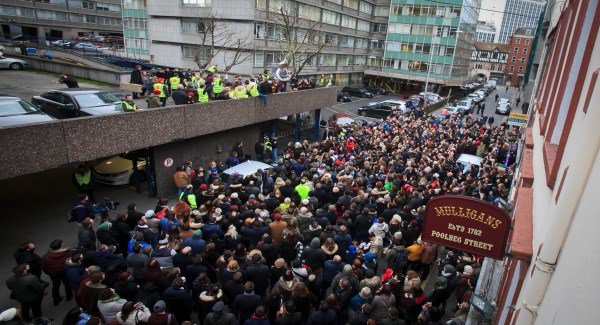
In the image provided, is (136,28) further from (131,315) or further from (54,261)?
(131,315)

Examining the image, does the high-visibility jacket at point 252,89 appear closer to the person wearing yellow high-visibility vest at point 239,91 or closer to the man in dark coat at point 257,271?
the person wearing yellow high-visibility vest at point 239,91

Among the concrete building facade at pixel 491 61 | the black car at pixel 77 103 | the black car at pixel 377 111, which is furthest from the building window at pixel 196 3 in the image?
the concrete building facade at pixel 491 61

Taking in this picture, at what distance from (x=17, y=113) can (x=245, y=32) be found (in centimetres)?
2772

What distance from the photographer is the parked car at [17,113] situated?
955 centimetres

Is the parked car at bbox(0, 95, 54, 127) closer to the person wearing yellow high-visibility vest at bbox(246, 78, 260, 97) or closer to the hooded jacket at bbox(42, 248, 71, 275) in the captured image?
the hooded jacket at bbox(42, 248, 71, 275)

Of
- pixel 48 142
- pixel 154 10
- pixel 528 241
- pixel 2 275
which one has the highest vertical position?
pixel 154 10

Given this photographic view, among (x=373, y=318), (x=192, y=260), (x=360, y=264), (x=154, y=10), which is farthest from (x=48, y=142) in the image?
(x=154, y=10)

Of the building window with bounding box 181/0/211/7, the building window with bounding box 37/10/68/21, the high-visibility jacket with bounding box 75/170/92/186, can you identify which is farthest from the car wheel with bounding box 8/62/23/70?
the building window with bounding box 37/10/68/21

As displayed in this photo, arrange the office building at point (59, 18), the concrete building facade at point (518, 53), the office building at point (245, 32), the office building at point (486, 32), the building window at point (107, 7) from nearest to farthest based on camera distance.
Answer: the office building at point (245, 32) < the office building at point (59, 18) < the building window at point (107, 7) < the concrete building facade at point (518, 53) < the office building at point (486, 32)

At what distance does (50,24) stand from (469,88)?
72700 millimetres

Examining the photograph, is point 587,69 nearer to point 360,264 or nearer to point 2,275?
point 360,264

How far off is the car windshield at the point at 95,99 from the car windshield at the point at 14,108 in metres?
1.76

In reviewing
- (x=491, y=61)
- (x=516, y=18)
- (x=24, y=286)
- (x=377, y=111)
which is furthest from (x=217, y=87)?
(x=516, y=18)

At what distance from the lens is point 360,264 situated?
7578 millimetres
